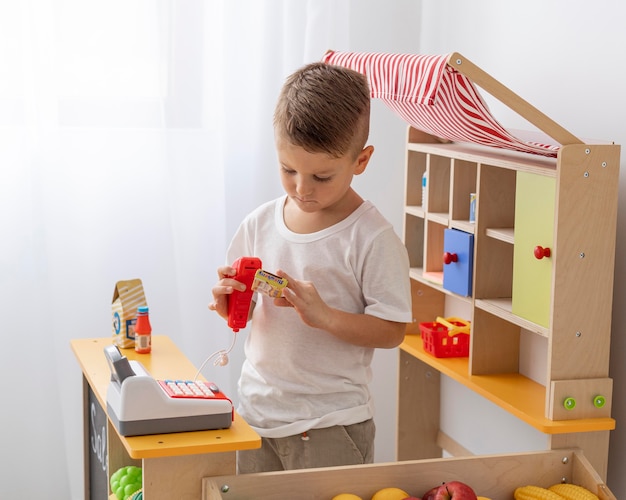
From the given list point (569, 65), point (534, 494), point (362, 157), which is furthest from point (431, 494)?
point (569, 65)

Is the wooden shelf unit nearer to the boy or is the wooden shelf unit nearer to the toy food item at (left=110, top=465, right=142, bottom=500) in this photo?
the boy

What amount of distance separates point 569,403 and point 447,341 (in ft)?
1.56

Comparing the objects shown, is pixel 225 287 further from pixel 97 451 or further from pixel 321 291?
pixel 97 451

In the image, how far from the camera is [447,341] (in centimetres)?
214

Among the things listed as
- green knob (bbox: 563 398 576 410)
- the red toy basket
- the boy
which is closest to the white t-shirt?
the boy

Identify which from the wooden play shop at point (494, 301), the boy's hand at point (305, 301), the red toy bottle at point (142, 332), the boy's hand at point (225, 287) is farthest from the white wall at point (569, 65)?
the red toy bottle at point (142, 332)

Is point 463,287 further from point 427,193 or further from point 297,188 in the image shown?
point 297,188

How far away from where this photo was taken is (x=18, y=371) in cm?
246

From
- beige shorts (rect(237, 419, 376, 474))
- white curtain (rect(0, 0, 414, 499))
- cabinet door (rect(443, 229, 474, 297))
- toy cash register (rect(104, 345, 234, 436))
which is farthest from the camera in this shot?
white curtain (rect(0, 0, 414, 499))

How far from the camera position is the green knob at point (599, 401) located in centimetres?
171

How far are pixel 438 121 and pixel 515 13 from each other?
0.47 m

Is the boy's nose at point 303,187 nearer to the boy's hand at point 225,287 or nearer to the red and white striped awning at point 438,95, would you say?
the boy's hand at point 225,287

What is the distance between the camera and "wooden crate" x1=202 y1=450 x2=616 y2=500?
1434mm

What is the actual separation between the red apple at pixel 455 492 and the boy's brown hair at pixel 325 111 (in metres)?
0.54
